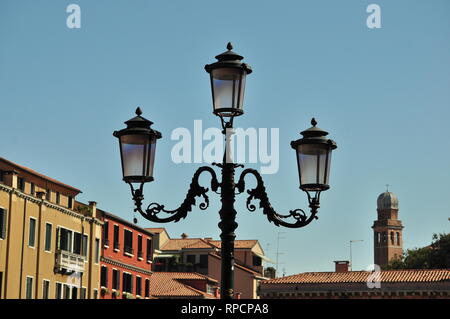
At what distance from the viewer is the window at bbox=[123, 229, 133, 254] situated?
54422 mm

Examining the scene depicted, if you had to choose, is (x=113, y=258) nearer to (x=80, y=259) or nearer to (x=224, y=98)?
(x=80, y=259)

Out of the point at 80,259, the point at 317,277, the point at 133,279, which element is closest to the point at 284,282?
the point at 317,277

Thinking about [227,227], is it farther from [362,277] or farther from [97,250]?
[362,277]

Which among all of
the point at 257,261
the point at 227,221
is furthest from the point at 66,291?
the point at 227,221

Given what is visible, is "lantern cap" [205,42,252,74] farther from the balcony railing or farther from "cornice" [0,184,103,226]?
the balcony railing

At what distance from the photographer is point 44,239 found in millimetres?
42438

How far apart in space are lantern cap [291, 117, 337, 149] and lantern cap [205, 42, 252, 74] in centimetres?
87

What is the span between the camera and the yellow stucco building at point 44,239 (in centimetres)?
3856

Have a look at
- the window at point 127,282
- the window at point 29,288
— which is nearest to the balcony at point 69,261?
the window at point 29,288

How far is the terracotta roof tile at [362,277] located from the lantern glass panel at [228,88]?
185ft

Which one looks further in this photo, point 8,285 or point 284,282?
point 284,282

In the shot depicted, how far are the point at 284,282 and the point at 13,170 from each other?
32.6 metres

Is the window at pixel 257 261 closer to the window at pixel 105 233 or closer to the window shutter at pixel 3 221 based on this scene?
the window at pixel 105 233

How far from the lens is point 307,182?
8672 mm
